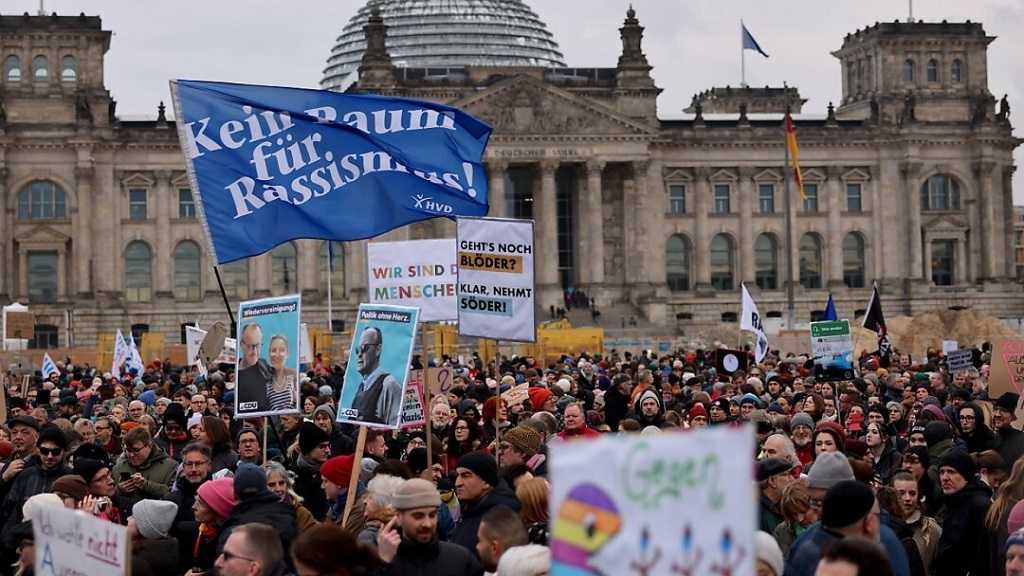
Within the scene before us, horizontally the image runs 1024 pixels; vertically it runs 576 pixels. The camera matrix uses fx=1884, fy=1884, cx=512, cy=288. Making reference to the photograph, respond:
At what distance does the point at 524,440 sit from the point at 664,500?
25.1 ft

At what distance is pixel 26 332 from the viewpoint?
4534 centimetres

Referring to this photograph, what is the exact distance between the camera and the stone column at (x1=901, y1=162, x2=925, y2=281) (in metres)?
82.1

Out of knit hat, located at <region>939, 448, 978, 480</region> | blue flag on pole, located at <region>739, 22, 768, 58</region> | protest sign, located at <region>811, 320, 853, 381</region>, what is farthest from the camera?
blue flag on pole, located at <region>739, 22, 768, 58</region>

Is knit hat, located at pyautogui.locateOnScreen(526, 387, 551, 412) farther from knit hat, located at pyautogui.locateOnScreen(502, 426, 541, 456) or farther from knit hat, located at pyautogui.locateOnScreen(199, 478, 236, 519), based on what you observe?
knit hat, located at pyautogui.locateOnScreen(199, 478, 236, 519)

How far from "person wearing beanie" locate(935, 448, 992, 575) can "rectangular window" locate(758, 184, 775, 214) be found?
71.1 metres

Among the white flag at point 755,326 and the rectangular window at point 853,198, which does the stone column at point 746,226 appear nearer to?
the rectangular window at point 853,198

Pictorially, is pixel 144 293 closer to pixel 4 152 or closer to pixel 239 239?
pixel 4 152

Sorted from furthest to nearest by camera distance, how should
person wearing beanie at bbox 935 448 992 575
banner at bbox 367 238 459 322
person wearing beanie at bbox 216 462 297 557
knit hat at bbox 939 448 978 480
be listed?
banner at bbox 367 238 459 322 < knit hat at bbox 939 448 978 480 < person wearing beanie at bbox 935 448 992 575 < person wearing beanie at bbox 216 462 297 557

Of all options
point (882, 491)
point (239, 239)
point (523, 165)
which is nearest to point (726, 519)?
point (882, 491)

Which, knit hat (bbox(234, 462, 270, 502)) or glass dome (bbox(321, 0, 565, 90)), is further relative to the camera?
glass dome (bbox(321, 0, 565, 90))

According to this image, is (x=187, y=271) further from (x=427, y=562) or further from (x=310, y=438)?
(x=427, y=562)

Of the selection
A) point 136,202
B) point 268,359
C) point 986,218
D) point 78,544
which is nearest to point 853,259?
point 986,218

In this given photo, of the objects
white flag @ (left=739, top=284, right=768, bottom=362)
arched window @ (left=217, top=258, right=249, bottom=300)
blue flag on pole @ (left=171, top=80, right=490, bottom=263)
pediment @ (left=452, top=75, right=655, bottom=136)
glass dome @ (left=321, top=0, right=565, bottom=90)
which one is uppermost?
glass dome @ (left=321, top=0, right=565, bottom=90)

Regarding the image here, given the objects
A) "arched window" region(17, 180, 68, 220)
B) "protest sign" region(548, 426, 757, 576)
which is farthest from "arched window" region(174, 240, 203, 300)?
"protest sign" region(548, 426, 757, 576)
